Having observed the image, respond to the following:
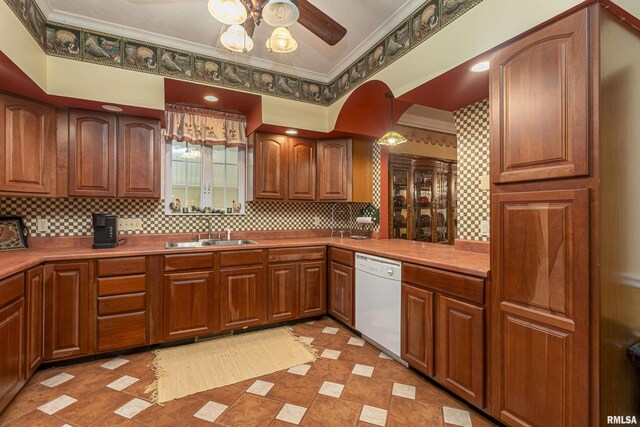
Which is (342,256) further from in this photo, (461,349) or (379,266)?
(461,349)

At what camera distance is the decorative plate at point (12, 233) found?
2.43 meters

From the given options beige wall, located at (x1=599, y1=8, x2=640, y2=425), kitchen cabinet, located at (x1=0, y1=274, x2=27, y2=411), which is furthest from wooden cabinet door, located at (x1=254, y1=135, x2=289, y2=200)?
beige wall, located at (x1=599, y1=8, x2=640, y2=425)

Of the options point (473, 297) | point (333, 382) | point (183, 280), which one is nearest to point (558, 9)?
point (473, 297)

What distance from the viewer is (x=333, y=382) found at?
2.10m

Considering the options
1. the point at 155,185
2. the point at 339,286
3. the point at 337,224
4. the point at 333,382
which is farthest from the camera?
the point at 337,224

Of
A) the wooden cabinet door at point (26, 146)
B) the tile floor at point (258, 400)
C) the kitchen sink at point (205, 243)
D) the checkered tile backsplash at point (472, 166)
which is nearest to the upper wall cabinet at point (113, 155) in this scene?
the wooden cabinet door at point (26, 146)

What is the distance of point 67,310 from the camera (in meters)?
2.24

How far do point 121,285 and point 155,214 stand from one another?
0.92 m

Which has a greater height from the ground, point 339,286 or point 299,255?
point 299,255

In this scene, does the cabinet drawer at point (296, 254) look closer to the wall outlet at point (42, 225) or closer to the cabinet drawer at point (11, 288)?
the cabinet drawer at point (11, 288)

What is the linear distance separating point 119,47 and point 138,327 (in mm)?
2426

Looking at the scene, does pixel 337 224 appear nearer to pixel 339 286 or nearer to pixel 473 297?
pixel 339 286

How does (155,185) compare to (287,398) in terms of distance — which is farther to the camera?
(155,185)

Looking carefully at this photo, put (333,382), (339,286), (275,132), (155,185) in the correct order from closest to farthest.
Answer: (333,382), (155,185), (339,286), (275,132)
